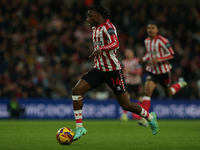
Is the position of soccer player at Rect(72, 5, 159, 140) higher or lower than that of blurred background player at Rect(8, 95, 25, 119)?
higher

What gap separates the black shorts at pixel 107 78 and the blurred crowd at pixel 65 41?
9300 millimetres

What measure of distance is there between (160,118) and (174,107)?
2.64 feet

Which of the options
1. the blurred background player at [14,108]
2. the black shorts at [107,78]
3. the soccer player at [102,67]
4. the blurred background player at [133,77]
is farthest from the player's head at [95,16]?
the blurred background player at [14,108]

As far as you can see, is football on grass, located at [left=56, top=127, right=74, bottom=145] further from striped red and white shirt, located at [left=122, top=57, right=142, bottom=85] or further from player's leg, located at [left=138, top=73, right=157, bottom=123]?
striped red and white shirt, located at [left=122, top=57, right=142, bottom=85]

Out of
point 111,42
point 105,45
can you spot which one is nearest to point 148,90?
point 105,45

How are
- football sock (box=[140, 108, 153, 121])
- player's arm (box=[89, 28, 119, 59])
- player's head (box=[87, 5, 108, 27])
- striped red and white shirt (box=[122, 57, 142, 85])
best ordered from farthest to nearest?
striped red and white shirt (box=[122, 57, 142, 85]) < football sock (box=[140, 108, 153, 121]) < player's head (box=[87, 5, 108, 27]) < player's arm (box=[89, 28, 119, 59])

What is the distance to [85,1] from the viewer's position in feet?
64.4

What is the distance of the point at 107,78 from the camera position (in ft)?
21.1

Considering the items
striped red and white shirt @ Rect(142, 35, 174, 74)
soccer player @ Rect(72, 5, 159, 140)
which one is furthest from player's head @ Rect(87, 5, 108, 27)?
striped red and white shirt @ Rect(142, 35, 174, 74)

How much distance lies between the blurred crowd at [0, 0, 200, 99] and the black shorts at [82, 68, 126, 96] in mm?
9300

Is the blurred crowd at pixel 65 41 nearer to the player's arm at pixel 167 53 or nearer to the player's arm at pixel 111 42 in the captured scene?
the player's arm at pixel 167 53

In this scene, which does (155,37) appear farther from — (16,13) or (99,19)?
(16,13)

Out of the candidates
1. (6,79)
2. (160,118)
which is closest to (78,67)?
(6,79)

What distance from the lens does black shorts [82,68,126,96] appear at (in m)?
6.34
